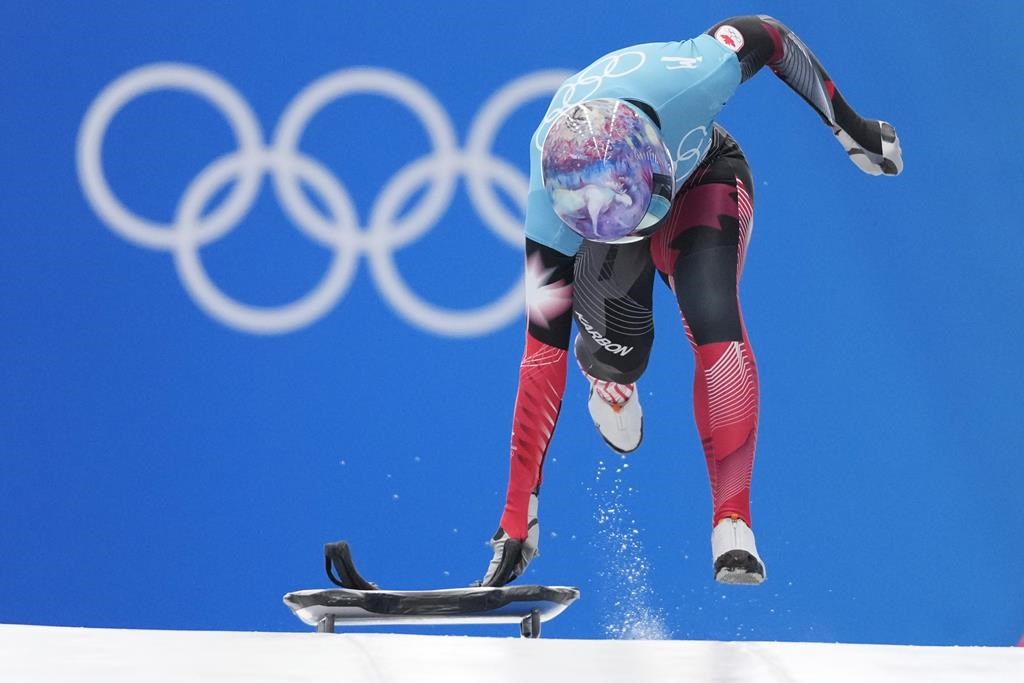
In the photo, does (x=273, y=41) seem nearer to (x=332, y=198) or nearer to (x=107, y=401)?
(x=332, y=198)

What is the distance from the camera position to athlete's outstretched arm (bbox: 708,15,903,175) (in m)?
3.56

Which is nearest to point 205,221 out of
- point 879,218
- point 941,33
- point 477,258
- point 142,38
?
point 142,38

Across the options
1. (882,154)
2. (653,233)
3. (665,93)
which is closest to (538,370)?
(653,233)

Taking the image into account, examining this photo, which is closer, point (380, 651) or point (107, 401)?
point (380, 651)

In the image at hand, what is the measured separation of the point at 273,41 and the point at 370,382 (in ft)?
5.48

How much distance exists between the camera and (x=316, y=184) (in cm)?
620

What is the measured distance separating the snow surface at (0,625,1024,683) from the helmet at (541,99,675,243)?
117cm

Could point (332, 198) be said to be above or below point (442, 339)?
above

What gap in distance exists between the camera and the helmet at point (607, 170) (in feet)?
10.3

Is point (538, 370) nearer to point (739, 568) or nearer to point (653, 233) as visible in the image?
point (653, 233)

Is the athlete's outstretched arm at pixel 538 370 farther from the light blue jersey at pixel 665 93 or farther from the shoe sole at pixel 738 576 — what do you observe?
the shoe sole at pixel 738 576

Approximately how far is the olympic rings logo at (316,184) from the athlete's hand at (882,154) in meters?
2.51

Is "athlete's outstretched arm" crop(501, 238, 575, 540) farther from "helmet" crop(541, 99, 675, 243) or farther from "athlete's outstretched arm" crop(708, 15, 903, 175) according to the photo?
"athlete's outstretched arm" crop(708, 15, 903, 175)

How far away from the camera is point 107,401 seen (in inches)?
239
